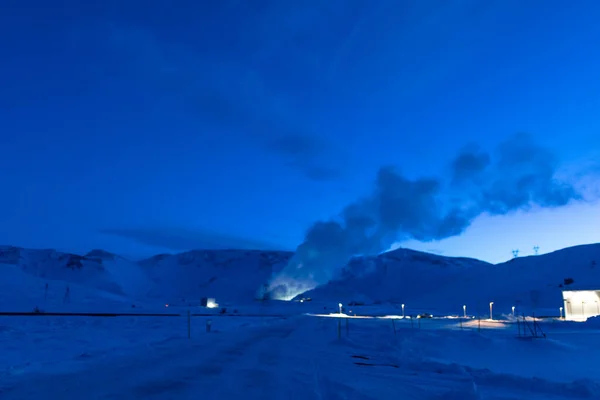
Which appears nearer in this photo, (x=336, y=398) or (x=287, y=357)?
(x=336, y=398)

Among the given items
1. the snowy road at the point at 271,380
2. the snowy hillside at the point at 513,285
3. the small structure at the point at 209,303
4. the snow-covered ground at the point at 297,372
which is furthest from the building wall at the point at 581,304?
the small structure at the point at 209,303

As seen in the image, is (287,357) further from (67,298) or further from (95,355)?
(67,298)

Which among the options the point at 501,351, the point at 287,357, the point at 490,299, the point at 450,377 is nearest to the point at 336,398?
the point at 450,377

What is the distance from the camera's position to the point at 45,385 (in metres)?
11.3

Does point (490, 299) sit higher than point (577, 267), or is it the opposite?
point (577, 267)

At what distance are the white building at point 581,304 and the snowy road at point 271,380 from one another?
4509 cm

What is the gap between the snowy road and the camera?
1047 centimetres

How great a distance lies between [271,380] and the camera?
12.6m

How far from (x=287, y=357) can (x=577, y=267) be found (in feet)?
442

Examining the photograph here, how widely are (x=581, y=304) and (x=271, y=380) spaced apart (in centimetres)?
5355

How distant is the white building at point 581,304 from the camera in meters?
53.3

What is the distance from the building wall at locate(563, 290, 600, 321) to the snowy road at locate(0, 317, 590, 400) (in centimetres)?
4509

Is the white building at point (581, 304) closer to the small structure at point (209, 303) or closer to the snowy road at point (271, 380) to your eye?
the snowy road at point (271, 380)

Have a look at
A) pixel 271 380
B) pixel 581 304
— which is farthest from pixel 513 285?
pixel 271 380
